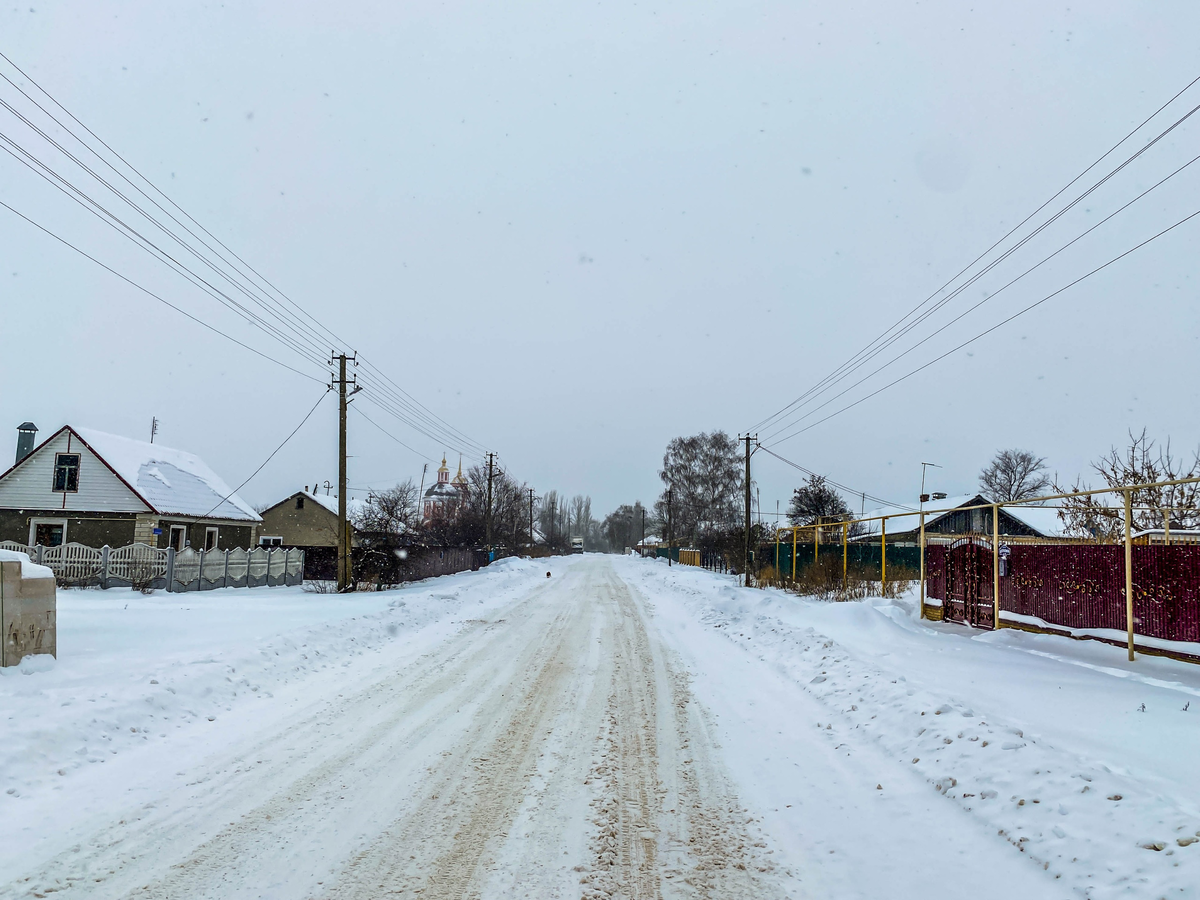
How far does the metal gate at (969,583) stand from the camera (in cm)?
1268

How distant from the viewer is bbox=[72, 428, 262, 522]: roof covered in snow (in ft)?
101

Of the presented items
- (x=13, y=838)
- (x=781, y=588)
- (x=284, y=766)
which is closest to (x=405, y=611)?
(x=284, y=766)

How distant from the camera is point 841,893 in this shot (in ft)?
12.3

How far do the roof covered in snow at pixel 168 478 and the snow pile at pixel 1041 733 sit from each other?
97.5 ft

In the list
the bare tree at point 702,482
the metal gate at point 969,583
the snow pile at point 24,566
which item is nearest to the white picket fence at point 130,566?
the snow pile at point 24,566

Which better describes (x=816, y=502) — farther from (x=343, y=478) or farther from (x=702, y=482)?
(x=343, y=478)

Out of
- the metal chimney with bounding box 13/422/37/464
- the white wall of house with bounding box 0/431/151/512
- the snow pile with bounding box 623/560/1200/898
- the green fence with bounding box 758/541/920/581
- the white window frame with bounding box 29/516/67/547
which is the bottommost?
the snow pile with bounding box 623/560/1200/898

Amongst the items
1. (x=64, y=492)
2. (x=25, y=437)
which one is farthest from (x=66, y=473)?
(x=25, y=437)

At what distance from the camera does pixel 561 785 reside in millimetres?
5215

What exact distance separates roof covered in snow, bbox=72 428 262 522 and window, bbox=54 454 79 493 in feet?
3.75

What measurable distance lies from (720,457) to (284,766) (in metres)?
61.0

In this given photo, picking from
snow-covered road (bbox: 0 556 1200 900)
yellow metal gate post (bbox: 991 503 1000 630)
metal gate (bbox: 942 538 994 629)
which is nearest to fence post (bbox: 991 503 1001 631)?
yellow metal gate post (bbox: 991 503 1000 630)

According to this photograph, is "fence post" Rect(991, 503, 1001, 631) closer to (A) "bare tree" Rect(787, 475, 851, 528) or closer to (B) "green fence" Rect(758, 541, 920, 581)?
(B) "green fence" Rect(758, 541, 920, 581)

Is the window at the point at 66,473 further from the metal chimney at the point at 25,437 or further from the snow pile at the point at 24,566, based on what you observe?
the snow pile at the point at 24,566
